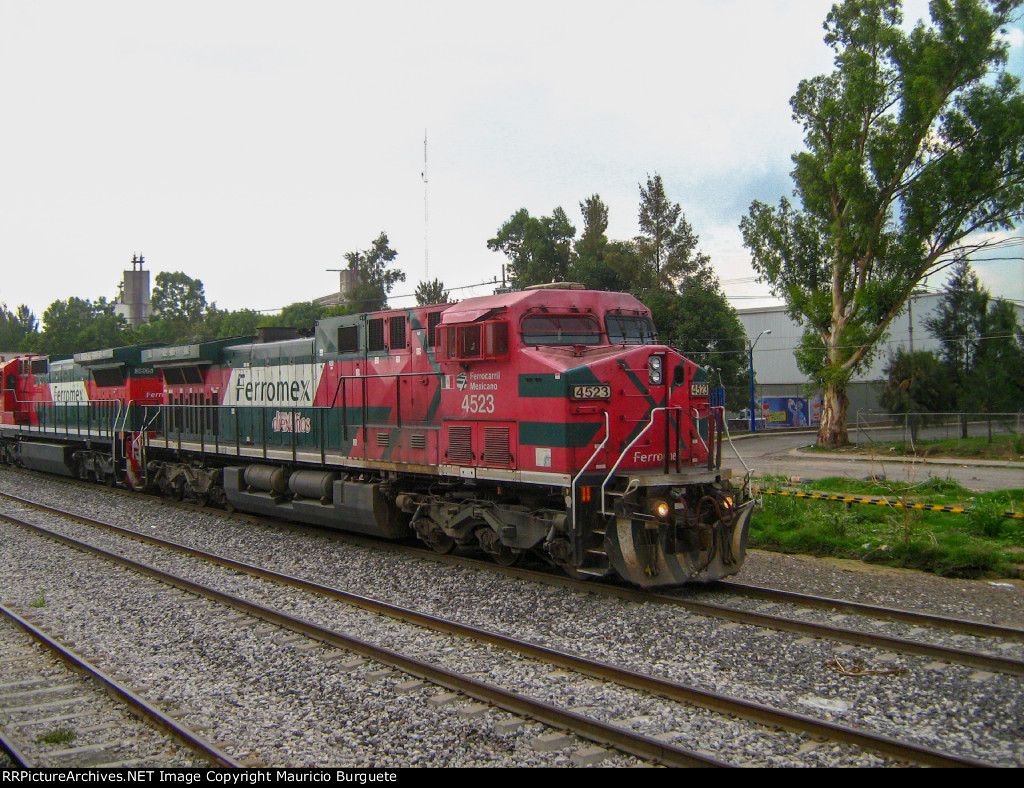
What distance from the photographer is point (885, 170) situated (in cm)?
2728

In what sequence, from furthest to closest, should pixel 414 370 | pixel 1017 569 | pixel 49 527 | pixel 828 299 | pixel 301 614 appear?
pixel 828 299, pixel 49 527, pixel 414 370, pixel 1017 569, pixel 301 614

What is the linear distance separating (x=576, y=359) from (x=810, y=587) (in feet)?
12.3

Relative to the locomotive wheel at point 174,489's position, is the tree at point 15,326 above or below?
above

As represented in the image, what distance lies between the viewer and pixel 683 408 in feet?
30.3

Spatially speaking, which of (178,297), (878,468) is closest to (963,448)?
(878,468)

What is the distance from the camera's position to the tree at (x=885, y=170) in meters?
26.3

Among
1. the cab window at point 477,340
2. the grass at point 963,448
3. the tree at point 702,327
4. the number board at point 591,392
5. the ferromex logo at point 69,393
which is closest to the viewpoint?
the number board at point 591,392

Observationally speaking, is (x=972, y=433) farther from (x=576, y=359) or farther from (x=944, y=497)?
(x=576, y=359)

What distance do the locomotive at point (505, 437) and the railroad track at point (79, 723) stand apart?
4299 millimetres

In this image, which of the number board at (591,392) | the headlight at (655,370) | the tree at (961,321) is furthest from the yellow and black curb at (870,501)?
the tree at (961,321)

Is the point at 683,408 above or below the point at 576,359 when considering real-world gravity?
below

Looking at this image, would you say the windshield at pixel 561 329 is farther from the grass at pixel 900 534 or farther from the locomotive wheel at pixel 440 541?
the grass at pixel 900 534

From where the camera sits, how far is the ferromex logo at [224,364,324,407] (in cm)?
1324
